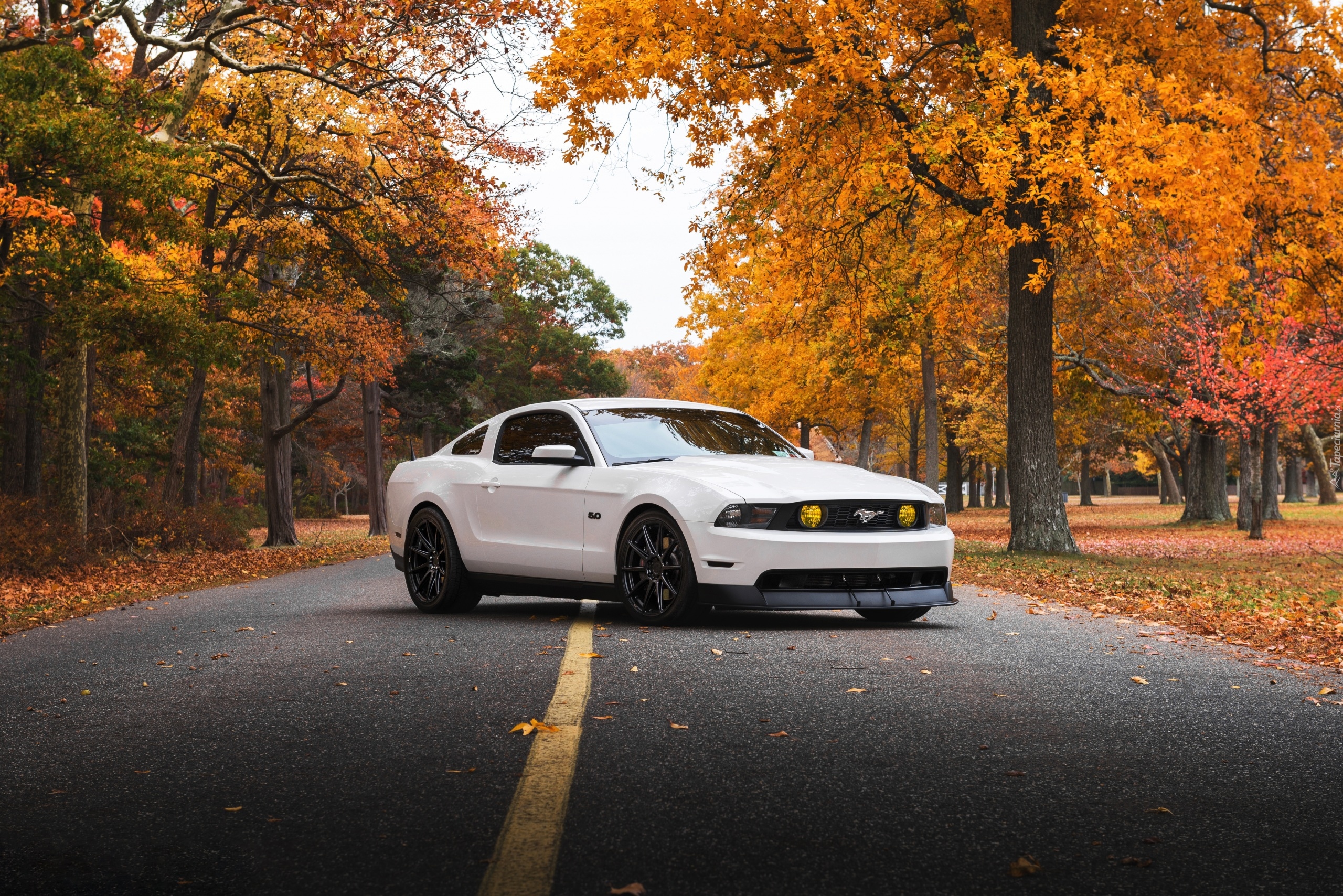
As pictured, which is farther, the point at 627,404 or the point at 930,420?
the point at 930,420

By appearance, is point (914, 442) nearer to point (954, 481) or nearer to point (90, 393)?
point (954, 481)

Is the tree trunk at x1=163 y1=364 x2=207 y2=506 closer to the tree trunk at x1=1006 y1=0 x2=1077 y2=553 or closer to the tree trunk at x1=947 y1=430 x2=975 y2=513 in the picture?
the tree trunk at x1=1006 y1=0 x2=1077 y2=553

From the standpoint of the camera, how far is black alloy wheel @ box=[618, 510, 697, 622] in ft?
27.0

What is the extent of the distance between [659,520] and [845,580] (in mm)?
1290

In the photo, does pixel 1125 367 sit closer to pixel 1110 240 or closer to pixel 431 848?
pixel 1110 240

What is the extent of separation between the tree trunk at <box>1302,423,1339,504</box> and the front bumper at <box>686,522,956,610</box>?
44752mm

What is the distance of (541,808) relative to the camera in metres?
3.91

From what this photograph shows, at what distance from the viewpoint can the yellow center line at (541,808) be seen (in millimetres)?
3240

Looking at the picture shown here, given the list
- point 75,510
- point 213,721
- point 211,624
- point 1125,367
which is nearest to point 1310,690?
point 213,721

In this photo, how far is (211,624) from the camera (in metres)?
9.73

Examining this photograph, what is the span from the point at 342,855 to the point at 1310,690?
5.08 metres

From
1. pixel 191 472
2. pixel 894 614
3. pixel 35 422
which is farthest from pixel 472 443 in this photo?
pixel 191 472

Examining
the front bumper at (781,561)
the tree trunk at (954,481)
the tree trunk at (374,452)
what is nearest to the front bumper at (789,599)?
the front bumper at (781,561)

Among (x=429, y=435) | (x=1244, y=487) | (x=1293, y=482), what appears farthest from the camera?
(x=1293, y=482)
